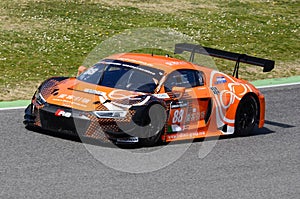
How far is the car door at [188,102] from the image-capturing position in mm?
11898

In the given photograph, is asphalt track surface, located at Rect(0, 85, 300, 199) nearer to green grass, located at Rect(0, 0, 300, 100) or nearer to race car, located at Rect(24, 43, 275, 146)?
race car, located at Rect(24, 43, 275, 146)

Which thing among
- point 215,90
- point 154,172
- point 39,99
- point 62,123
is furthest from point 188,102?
point 39,99

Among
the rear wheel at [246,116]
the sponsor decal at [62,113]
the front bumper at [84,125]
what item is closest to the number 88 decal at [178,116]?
the front bumper at [84,125]

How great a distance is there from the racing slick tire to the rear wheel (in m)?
1.61

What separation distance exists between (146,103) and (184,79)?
1.24 metres

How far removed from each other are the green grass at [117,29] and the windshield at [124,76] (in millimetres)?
3659

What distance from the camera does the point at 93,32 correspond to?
21469 millimetres

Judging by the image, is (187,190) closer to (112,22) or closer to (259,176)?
(259,176)

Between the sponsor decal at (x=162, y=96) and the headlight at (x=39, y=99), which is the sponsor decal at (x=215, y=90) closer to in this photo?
the sponsor decal at (x=162, y=96)

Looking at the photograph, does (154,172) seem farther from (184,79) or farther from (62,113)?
(184,79)

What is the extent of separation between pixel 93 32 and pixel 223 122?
31.1ft

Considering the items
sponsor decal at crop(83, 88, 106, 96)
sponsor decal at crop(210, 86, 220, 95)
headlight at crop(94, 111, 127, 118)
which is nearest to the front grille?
headlight at crop(94, 111, 127, 118)

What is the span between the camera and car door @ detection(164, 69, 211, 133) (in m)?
11.9

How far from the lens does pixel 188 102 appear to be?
39.7 ft
